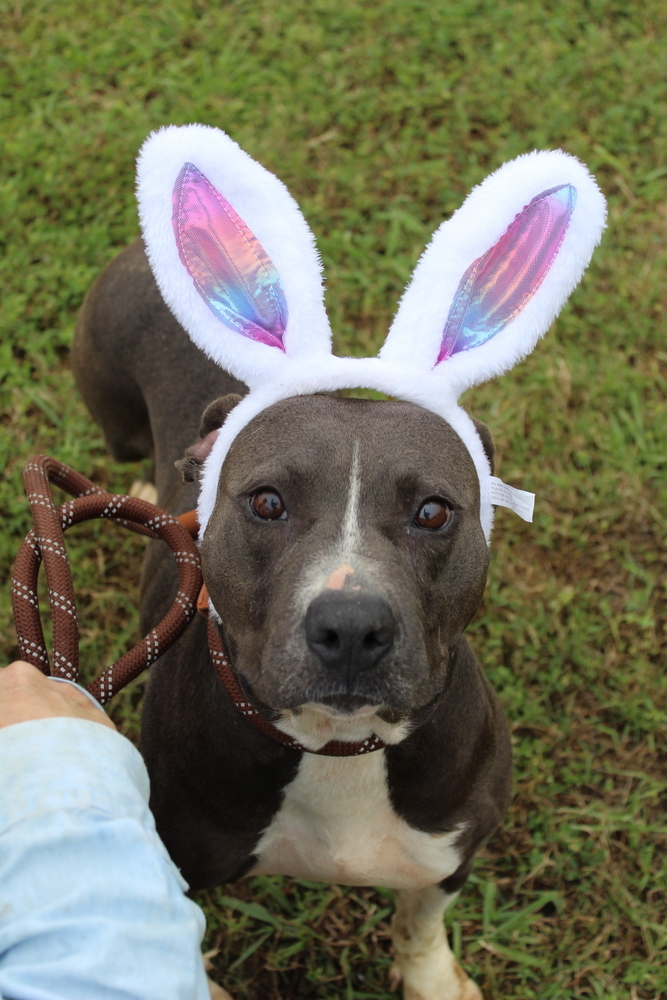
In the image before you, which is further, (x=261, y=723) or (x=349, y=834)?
(x=349, y=834)

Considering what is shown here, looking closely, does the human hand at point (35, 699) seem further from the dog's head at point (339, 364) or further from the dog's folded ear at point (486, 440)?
the dog's folded ear at point (486, 440)

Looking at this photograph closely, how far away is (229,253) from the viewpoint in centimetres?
254

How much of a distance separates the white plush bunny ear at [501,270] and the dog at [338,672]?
5 cm

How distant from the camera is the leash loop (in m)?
2.45

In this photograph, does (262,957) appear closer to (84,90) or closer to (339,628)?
(339,628)

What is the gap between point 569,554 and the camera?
4.48m

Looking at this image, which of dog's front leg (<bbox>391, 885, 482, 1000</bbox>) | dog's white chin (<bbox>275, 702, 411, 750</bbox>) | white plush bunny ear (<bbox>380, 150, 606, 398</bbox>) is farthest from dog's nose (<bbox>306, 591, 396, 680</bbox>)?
dog's front leg (<bbox>391, 885, 482, 1000</bbox>)

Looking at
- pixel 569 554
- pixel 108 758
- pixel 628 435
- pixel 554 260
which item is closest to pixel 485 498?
pixel 554 260

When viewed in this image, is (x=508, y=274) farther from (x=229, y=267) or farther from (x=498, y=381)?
(x=498, y=381)

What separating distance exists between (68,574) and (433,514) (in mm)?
926

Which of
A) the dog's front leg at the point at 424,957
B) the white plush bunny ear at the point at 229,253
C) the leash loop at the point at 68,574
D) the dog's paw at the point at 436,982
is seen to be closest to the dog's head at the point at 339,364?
the white plush bunny ear at the point at 229,253

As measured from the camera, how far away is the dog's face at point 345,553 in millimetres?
2068

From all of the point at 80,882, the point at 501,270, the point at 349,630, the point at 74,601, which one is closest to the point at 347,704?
the point at 349,630

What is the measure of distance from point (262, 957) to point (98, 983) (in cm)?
214
